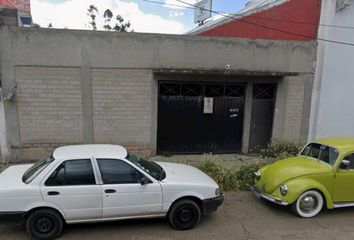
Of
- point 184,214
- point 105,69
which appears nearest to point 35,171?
point 184,214

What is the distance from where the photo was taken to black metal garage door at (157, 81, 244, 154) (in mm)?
9836

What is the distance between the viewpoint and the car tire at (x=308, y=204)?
5613 mm

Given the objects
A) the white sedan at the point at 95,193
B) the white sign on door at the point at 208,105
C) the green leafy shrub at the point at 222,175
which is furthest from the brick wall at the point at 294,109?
the white sedan at the point at 95,193

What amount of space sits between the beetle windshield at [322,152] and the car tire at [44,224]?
16.8 ft

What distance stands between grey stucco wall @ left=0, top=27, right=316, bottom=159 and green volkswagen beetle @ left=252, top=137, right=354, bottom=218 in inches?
172

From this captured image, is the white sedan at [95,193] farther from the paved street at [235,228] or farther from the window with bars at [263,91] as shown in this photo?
the window with bars at [263,91]

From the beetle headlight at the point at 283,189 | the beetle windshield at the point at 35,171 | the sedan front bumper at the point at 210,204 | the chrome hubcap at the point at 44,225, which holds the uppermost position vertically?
the beetle windshield at the point at 35,171

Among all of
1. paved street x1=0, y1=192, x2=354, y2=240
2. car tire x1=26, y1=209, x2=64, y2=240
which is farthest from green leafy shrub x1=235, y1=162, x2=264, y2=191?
car tire x1=26, y1=209, x2=64, y2=240

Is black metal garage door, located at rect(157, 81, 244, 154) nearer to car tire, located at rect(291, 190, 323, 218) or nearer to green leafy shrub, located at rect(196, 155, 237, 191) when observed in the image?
green leafy shrub, located at rect(196, 155, 237, 191)

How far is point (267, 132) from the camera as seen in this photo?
34.9 ft

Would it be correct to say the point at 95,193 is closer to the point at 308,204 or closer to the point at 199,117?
the point at 308,204

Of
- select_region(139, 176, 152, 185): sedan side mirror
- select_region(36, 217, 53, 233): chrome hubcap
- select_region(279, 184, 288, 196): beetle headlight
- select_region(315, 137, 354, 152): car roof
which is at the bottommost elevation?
select_region(36, 217, 53, 233): chrome hubcap

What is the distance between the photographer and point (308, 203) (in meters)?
5.64

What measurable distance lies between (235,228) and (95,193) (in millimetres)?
2462
